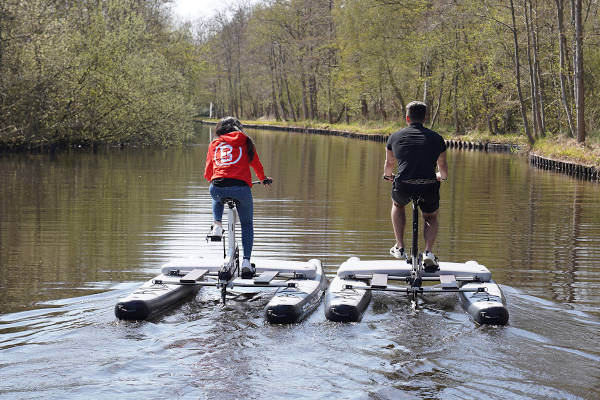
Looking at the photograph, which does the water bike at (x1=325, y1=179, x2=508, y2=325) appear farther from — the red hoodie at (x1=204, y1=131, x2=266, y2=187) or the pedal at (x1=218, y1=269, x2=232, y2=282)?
the red hoodie at (x1=204, y1=131, x2=266, y2=187)

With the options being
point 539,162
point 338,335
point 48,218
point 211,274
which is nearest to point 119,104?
point 539,162

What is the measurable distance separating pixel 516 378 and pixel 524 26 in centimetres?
3220

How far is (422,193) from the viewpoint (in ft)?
24.6

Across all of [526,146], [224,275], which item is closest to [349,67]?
[526,146]

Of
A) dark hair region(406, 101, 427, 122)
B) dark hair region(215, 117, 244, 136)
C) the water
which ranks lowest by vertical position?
the water

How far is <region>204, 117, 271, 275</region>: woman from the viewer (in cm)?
757

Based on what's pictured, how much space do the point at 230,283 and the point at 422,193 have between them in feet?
6.83

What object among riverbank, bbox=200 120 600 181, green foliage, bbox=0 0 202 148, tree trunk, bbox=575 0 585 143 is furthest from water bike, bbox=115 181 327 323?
green foliage, bbox=0 0 202 148

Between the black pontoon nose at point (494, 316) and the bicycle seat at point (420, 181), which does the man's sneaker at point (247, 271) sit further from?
the black pontoon nose at point (494, 316)

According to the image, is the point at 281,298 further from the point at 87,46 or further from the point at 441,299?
the point at 87,46

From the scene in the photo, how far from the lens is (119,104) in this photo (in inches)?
1340

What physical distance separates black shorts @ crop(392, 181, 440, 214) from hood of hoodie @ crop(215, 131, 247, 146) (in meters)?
1.60

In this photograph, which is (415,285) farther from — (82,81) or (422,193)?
(82,81)

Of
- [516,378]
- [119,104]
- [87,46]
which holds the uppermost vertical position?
[87,46]
